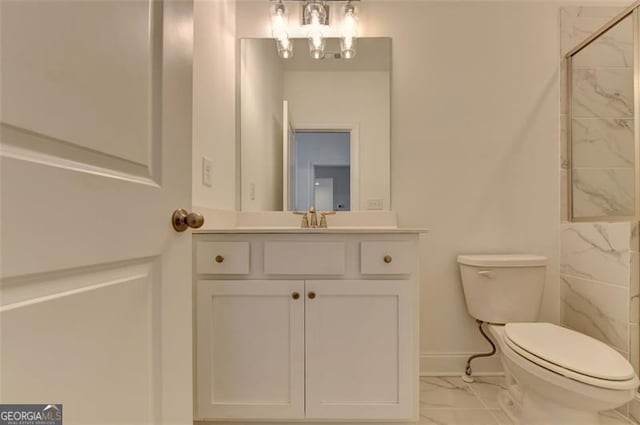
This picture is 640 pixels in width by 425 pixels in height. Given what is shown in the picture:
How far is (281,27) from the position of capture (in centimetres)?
175

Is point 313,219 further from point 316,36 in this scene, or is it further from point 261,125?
point 316,36

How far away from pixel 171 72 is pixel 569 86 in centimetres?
209

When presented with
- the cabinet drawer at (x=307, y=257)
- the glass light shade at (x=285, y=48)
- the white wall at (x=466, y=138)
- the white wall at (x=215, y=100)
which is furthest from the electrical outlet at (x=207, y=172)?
the white wall at (x=466, y=138)

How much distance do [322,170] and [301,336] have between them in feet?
3.04

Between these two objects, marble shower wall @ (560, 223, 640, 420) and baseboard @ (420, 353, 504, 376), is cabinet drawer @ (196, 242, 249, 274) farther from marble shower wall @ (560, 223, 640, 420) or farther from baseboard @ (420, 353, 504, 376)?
marble shower wall @ (560, 223, 640, 420)

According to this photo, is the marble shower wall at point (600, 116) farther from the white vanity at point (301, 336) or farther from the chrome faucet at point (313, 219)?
the chrome faucet at point (313, 219)

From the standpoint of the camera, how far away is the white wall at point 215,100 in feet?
4.41

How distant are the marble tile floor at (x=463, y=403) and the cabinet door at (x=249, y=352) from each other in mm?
657

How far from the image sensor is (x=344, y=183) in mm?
1796

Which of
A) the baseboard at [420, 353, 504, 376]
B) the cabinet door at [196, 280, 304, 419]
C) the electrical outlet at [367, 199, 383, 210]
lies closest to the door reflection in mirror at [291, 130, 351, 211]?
the electrical outlet at [367, 199, 383, 210]

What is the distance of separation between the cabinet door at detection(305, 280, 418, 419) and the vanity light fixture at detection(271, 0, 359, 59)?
1.31 meters
